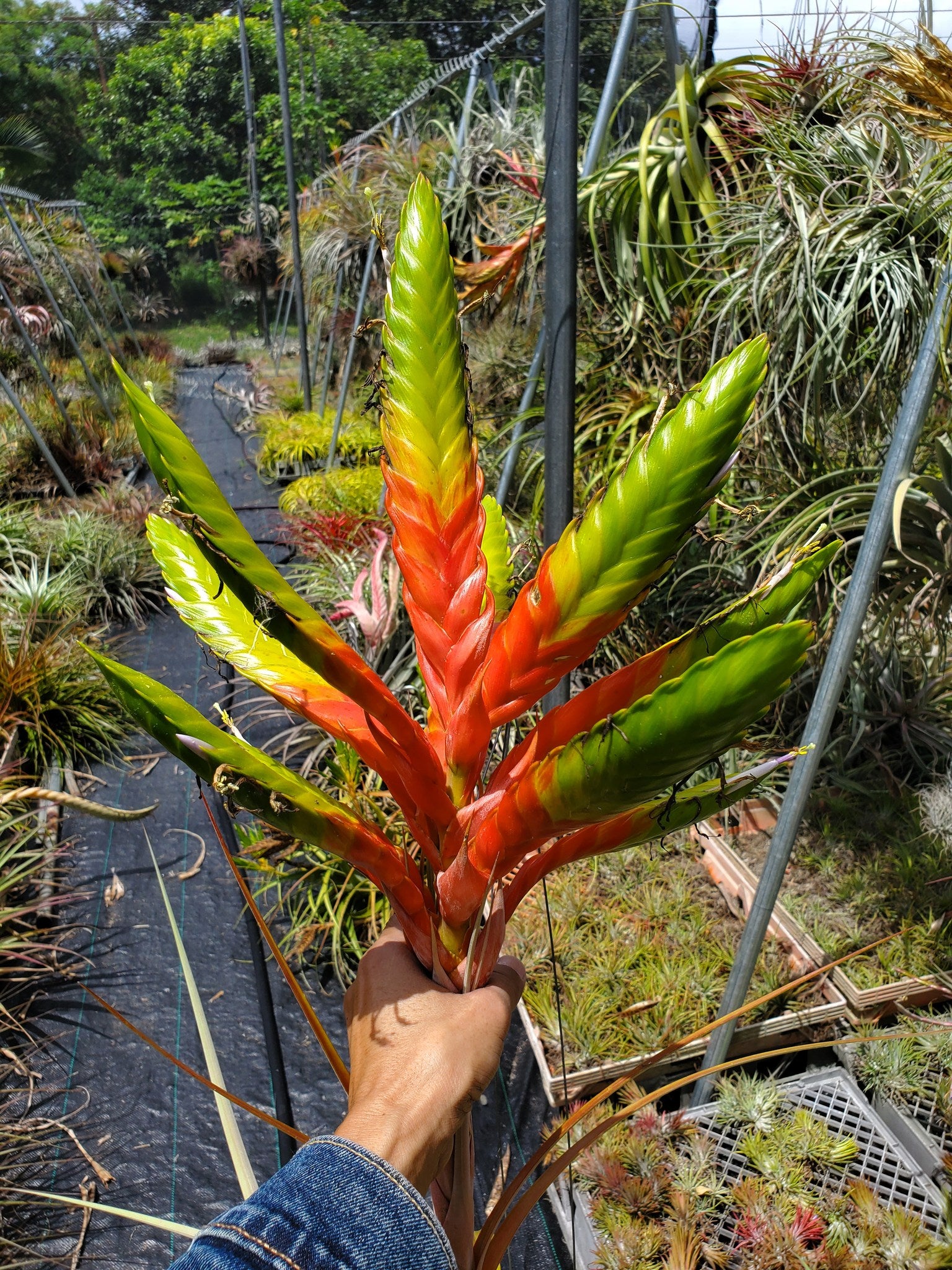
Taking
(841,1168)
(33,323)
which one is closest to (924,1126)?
(841,1168)

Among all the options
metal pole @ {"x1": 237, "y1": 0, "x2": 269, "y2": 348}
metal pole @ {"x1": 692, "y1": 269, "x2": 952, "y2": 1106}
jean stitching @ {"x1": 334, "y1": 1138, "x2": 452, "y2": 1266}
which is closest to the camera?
jean stitching @ {"x1": 334, "y1": 1138, "x2": 452, "y2": 1266}

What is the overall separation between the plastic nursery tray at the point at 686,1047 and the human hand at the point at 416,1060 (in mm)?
1483

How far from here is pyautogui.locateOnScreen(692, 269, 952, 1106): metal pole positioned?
1.27 m

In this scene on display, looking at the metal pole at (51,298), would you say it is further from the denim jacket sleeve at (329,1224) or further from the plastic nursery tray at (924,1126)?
the plastic nursery tray at (924,1126)

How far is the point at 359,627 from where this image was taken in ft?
10.7

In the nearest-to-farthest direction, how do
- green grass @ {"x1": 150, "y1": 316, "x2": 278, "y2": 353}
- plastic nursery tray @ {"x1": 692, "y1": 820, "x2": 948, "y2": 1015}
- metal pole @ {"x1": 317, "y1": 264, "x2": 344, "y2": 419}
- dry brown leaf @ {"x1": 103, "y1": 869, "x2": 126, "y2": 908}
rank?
1. plastic nursery tray @ {"x1": 692, "y1": 820, "x2": 948, "y2": 1015}
2. dry brown leaf @ {"x1": 103, "y1": 869, "x2": 126, "y2": 908}
3. metal pole @ {"x1": 317, "y1": 264, "x2": 344, "y2": 419}
4. green grass @ {"x1": 150, "y1": 316, "x2": 278, "y2": 353}

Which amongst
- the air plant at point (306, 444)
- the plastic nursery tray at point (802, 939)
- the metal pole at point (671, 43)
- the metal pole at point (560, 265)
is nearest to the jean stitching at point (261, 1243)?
the metal pole at point (560, 265)

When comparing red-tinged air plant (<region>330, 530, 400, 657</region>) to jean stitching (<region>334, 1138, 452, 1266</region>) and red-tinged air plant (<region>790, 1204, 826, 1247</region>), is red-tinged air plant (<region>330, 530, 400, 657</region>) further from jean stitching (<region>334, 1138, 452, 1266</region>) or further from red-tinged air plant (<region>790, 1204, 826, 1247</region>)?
jean stitching (<region>334, 1138, 452, 1266</region>)

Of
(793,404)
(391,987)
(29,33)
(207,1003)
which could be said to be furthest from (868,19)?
(29,33)

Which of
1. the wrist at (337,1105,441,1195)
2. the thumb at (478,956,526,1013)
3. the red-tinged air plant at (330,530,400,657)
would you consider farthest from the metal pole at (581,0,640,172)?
the wrist at (337,1105,441,1195)

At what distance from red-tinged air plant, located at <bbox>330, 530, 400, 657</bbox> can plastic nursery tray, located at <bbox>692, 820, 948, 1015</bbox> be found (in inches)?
54.0

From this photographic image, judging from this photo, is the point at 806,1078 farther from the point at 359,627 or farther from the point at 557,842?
the point at 359,627

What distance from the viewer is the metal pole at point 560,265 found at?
3.34 feet

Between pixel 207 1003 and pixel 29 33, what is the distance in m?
22.1
